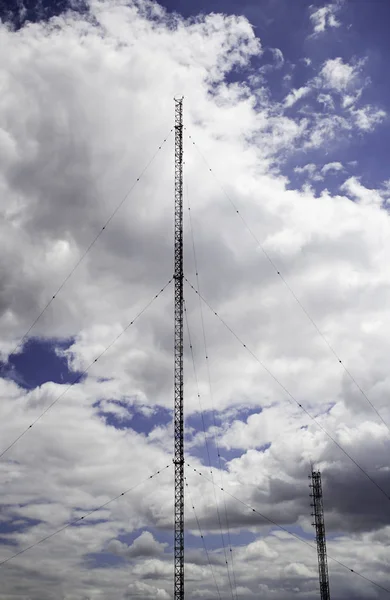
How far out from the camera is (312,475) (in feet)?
371

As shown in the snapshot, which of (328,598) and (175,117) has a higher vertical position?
(175,117)

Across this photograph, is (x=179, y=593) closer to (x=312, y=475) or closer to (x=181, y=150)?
(x=312, y=475)

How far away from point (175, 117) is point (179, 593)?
6837cm

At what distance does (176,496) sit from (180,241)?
36.1 meters

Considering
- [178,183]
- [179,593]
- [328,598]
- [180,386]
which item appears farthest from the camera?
[328,598]

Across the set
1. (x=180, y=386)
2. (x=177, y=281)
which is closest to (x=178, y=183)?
(x=177, y=281)

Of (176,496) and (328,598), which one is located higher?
(176,496)

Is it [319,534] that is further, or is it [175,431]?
[319,534]

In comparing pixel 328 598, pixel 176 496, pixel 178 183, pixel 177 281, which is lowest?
pixel 328 598

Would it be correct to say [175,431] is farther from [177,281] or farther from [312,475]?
[312,475]

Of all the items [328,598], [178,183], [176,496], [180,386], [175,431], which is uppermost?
[178,183]

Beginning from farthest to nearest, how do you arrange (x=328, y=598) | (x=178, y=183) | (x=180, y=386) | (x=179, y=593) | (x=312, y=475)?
(x=312, y=475), (x=328, y=598), (x=178, y=183), (x=180, y=386), (x=179, y=593)

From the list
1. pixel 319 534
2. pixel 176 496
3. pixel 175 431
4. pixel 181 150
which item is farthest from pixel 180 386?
pixel 319 534

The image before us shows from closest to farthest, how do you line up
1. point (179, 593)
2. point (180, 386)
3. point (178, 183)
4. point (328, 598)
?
point (179, 593) < point (180, 386) < point (178, 183) < point (328, 598)
